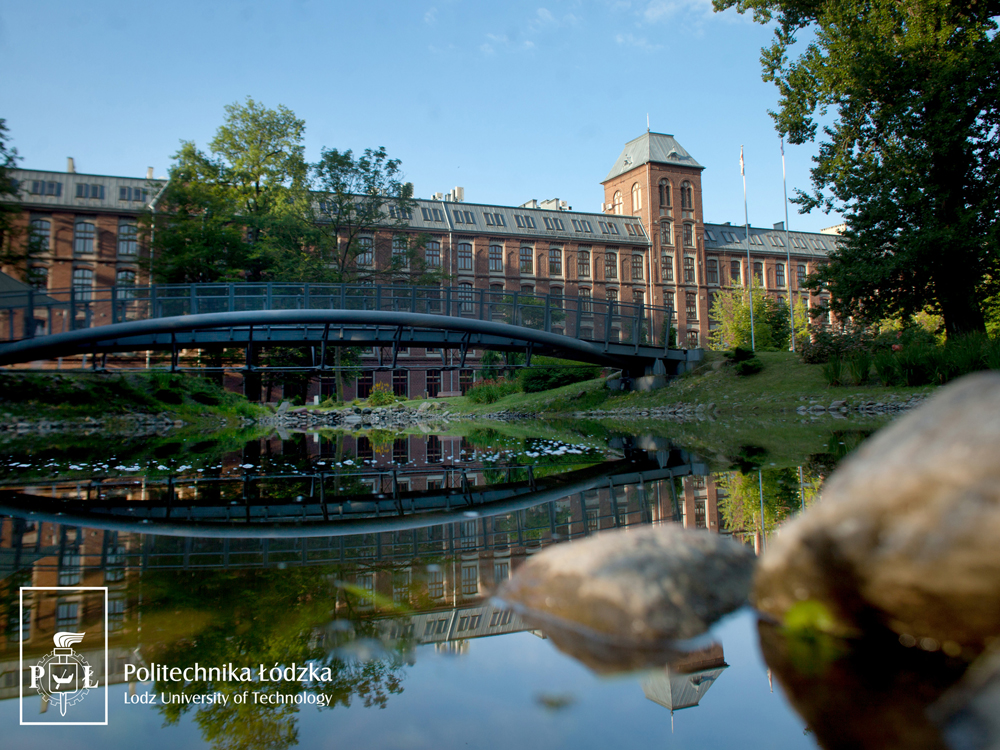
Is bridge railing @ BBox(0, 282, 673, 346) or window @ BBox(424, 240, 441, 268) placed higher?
window @ BBox(424, 240, 441, 268)

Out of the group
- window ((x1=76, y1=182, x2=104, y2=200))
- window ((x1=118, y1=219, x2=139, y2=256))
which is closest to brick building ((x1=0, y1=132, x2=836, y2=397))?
window ((x1=76, y1=182, x2=104, y2=200))

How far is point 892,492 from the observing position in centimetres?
181

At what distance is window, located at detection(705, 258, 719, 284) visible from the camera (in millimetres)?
58737

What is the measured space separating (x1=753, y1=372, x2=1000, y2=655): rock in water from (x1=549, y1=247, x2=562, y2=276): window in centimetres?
5376

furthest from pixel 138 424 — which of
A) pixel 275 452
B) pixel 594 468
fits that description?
pixel 594 468

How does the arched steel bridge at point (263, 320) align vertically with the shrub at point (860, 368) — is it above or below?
above

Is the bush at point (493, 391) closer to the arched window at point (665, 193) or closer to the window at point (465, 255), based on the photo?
the window at point (465, 255)

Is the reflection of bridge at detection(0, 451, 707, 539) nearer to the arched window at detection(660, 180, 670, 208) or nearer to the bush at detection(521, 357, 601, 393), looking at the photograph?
the bush at detection(521, 357, 601, 393)

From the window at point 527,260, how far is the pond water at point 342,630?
162 feet

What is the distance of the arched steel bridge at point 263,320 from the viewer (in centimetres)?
1509

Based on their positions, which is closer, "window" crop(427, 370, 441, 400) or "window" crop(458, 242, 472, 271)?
"window" crop(427, 370, 441, 400)

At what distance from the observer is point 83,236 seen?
4394 cm

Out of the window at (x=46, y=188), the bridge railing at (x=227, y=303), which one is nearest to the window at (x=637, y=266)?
the bridge railing at (x=227, y=303)

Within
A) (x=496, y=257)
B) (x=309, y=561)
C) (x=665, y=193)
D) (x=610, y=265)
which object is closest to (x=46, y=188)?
(x=496, y=257)
